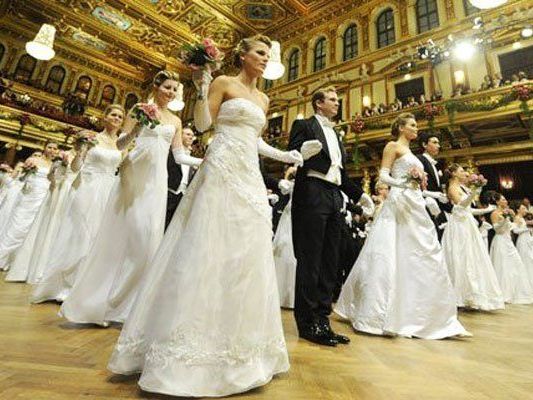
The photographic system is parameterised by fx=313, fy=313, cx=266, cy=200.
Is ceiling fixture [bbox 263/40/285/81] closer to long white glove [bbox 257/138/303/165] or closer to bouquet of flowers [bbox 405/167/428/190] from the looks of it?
bouquet of flowers [bbox 405/167/428/190]

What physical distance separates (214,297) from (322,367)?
2.47 feet

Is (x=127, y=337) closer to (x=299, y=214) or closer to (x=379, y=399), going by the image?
(x=379, y=399)

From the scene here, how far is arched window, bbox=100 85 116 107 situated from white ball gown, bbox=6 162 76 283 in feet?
58.8

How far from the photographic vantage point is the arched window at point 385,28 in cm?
1301

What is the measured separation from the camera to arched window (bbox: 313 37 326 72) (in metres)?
14.9

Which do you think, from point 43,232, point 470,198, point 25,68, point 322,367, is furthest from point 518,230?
point 25,68

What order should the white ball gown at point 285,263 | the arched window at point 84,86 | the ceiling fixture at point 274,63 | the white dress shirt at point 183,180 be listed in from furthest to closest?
the arched window at point 84,86
the ceiling fixture at point 274,63
the white ball gown at point 285,263
the white dress shirt at point 183,180

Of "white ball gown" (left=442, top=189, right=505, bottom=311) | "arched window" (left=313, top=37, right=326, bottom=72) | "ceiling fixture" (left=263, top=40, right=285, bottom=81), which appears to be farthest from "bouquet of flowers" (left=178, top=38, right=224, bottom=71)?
"arched window" (left=313, top=37, right=326, bottom=72)

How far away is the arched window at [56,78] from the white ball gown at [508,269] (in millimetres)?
21275

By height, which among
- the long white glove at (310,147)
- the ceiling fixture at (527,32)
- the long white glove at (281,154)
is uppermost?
the ceiling fixture at (527,32)

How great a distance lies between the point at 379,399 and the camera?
124 centimetres

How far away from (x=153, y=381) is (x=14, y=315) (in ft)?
5.58

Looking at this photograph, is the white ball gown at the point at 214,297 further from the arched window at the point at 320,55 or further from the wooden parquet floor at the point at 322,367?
the arched window at the point at 320,55

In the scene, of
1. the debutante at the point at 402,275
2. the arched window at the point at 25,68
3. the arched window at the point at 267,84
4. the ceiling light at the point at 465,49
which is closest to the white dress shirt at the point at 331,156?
the debutante at the point at 402,275
